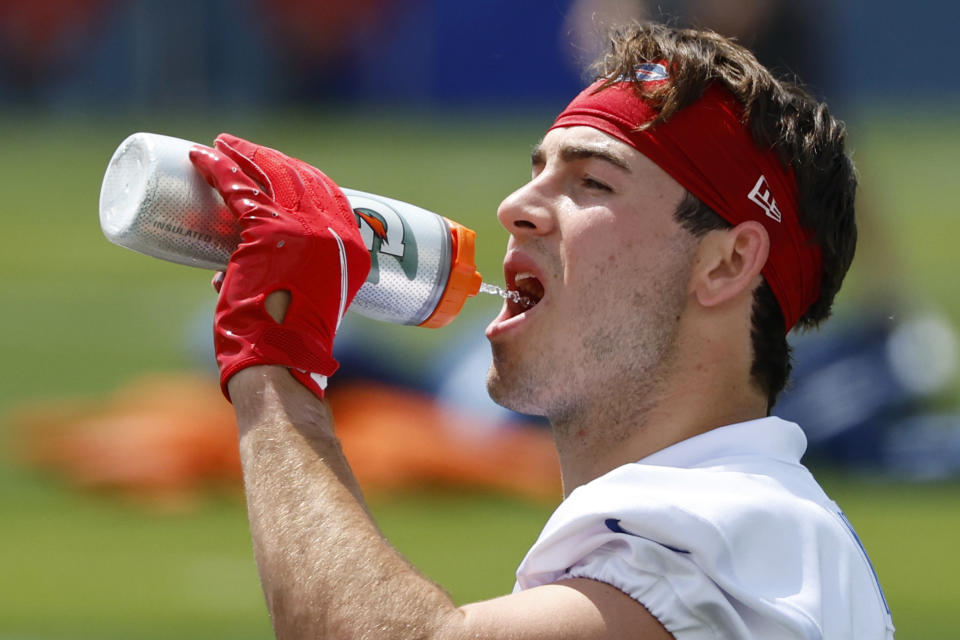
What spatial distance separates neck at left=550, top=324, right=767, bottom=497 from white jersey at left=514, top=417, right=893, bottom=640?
0.28 m

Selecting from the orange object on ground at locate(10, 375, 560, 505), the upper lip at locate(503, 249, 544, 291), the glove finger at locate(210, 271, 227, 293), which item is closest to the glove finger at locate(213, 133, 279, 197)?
the glove finger at locate(210, 271, 227, 293)

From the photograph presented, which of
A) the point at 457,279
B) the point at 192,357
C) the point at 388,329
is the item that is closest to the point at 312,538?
the point at 457,279

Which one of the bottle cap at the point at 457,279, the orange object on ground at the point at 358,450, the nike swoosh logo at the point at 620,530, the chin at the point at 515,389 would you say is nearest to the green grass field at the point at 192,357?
the orange object on ground at the point at 358,450

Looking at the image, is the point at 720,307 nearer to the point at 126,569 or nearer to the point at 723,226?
the point at 723,226

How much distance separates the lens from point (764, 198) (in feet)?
9.66

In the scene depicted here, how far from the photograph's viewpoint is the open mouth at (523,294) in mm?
3121

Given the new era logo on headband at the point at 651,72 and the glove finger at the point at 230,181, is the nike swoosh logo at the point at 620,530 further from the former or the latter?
the new era logo on headband at the point at 651,72

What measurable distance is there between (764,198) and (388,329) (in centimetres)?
853

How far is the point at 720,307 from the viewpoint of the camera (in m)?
2.95

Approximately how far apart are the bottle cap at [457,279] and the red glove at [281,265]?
446mm

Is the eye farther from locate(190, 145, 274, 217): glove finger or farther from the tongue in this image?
locate(190, 145, 274, 217): glove finger

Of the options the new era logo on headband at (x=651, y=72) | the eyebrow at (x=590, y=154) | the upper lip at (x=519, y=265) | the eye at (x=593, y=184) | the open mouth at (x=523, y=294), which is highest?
the new era logo on headband at (x=651, y=72)

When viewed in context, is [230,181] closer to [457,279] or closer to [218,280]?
[218,280]

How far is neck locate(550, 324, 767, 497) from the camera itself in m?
2.89
